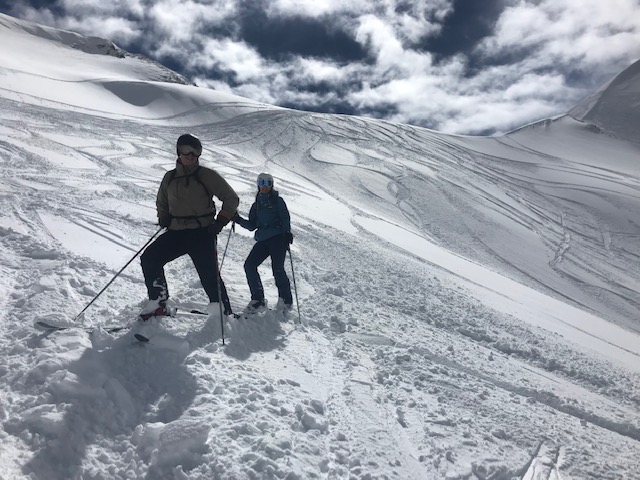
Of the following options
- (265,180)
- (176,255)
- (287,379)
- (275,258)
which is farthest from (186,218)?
(287,379)

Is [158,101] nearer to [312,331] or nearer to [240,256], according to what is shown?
[240,256]

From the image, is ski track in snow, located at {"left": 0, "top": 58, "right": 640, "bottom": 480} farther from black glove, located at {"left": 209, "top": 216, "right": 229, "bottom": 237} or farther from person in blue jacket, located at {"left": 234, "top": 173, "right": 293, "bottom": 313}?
black glove, located at {"left": 209, "top": 216, "right": 229, "bottom": 237}

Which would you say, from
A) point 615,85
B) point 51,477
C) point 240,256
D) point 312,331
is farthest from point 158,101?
point 615,85

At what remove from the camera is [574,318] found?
866 cm

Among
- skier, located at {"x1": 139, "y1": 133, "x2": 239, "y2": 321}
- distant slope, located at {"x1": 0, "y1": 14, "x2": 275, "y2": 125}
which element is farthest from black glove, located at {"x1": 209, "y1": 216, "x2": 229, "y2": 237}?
distant slope, located at {"x1": 0, "y1": 14, "x2": 275, "y2": 125}

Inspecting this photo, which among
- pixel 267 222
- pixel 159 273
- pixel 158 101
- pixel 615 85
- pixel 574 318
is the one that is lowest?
pixel 574 318

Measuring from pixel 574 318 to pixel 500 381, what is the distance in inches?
202

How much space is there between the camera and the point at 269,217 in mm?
5359

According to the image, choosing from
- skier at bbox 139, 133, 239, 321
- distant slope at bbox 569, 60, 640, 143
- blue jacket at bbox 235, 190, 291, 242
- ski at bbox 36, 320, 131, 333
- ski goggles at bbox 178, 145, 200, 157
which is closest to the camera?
ski at bbox 36, 320, 131, 333

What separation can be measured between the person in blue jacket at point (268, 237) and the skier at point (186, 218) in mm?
957

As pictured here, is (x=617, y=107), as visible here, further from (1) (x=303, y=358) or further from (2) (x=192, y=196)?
(2) (x=192, y=196)

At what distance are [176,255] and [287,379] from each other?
169 centimetres

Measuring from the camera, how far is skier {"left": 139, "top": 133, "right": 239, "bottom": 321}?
4.11 m

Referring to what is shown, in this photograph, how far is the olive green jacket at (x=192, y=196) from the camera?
412 cm
